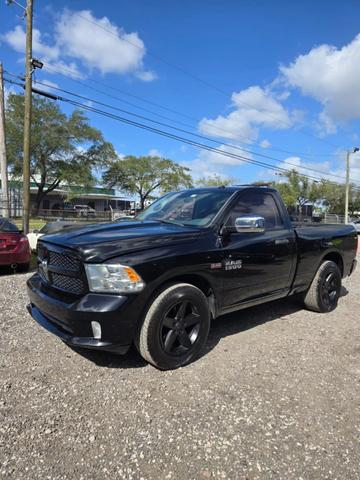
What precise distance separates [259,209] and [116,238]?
2.08 meters

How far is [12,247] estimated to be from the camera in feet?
24.1

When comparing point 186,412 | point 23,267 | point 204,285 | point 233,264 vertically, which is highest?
point 233,264

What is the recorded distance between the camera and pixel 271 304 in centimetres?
589

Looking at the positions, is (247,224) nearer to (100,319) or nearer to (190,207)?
(190,207)

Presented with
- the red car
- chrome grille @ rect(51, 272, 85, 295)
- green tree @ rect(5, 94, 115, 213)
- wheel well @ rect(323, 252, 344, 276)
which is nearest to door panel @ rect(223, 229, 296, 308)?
wheel well @ rect(323, 252, 344, 276)

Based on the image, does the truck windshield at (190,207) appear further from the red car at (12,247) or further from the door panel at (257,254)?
the red car at (12,247)

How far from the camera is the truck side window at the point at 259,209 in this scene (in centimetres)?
416

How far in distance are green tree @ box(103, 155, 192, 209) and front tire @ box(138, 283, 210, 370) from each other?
49.9m

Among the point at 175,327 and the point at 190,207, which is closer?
the point at 175,327

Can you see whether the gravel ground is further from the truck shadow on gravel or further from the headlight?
the headlight

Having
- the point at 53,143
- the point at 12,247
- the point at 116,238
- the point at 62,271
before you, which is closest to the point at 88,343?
the point at 62,271

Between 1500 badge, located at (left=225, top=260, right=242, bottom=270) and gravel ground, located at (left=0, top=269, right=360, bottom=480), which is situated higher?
1500 badge, located at (left=225, top=260, right=242, bottom=270)

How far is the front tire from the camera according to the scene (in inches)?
126

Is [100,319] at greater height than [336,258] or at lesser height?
lesser
